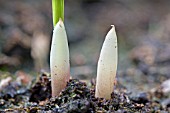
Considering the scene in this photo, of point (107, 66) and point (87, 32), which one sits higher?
point (87, 32)

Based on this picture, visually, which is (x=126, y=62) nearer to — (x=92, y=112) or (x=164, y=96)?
(x=164, y=96)

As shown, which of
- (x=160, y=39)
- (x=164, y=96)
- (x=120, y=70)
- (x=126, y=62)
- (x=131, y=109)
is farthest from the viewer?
(x=160, y=39)

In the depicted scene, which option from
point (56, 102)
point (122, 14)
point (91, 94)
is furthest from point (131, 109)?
point (122, 14)

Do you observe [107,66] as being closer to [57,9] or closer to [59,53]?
[59,53]

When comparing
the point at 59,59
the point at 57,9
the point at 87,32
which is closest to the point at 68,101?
the point at 59,59

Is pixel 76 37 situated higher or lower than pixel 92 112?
higher

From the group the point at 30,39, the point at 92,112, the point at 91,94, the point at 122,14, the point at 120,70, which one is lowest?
the point at 92,112

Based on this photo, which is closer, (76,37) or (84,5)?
(76,37)
